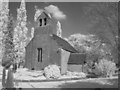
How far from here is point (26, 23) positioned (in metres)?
45.2

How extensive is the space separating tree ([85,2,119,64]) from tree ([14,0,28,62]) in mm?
30884

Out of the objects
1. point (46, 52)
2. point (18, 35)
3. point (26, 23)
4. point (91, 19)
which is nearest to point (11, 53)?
point (18, 35)

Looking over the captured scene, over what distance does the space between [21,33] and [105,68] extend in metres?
27.5

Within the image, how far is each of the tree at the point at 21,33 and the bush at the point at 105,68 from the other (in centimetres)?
2364

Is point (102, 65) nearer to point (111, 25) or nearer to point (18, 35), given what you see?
point (111, 25)

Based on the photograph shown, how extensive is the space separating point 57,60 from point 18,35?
20.3 metres

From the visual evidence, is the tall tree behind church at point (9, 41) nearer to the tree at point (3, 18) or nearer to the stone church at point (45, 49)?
the tree at point (3, 18)

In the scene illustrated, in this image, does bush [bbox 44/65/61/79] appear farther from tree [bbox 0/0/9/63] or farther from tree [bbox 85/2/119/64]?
tree [bbox 0/0/9/63]

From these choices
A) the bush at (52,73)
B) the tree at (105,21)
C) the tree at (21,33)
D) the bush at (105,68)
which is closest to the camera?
the tree at (105,21)

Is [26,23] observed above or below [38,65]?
above

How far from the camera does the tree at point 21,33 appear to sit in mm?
41094

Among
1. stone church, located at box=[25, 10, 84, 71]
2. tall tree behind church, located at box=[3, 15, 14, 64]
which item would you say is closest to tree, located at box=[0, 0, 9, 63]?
tall tree behind church, located at box=[3, 15, 14, 64]

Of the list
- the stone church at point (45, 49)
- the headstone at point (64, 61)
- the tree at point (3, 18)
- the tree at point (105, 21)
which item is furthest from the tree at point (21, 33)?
the tree at point (105, 21)

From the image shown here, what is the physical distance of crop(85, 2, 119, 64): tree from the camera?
35.3 feet
